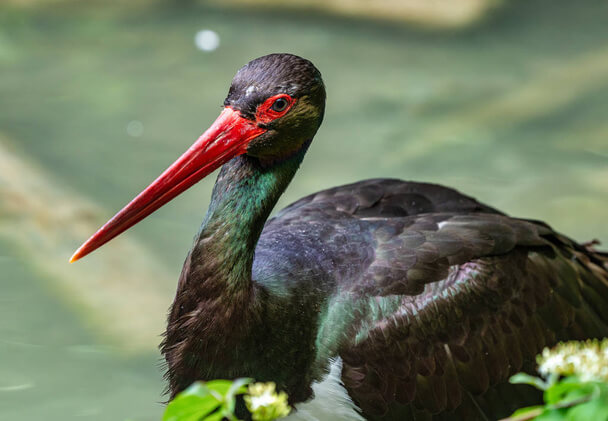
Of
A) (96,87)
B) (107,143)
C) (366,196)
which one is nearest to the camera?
(366,196)

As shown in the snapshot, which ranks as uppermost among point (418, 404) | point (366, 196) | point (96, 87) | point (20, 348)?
point (96, 87)

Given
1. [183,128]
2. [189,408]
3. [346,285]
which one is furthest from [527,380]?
[183,128]

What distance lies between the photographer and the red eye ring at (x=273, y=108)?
320 cm

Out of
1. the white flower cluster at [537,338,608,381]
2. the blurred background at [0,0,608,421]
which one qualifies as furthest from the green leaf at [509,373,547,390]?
the blurred background at [0,0,608,421]

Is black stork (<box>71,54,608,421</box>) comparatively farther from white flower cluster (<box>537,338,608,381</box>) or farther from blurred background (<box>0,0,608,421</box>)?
white flower cluster (<box>537,338,608,381</box>)

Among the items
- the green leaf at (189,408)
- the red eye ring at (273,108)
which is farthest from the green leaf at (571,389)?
the red eye ring at (273,108)

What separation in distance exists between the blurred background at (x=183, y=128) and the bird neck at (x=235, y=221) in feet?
5.34

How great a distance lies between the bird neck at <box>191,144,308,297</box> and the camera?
3.31 meters

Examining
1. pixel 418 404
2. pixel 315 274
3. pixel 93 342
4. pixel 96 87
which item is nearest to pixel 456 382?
pixel 418 404

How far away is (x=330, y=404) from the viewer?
11.7 ft

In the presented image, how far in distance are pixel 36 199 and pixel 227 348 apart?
10.1 feet

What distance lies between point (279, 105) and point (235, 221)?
0.44 m

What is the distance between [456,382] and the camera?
364 centimetres

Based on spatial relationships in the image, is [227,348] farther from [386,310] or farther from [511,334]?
[511,334]
